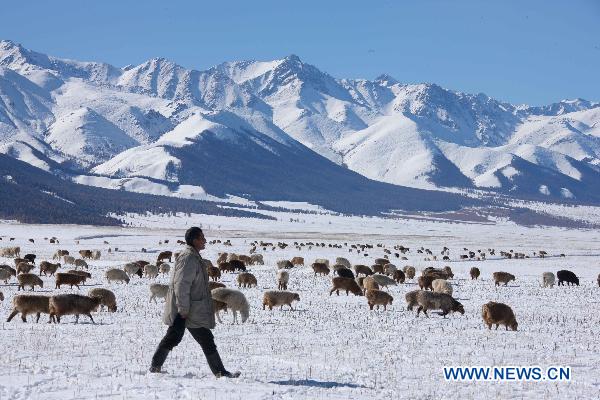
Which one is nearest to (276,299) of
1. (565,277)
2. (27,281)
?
(27,281)

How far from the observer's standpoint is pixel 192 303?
12258 mm

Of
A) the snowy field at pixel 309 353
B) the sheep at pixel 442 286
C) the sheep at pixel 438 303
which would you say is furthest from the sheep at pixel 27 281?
the sheep at pixel 442 286

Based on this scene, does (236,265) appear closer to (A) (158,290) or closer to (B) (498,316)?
(A) (158,290)

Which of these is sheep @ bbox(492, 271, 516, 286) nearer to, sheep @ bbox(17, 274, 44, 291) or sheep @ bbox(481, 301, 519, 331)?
sheep @ bbox(481, 301, 519, 331)

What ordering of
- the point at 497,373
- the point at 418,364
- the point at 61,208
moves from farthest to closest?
1. the point at 61,208
2. the point at 418,364
3. the point at 497,373

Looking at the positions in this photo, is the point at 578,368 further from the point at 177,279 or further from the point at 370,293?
the point at 370,293

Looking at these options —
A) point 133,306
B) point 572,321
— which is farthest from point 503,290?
point 133,306

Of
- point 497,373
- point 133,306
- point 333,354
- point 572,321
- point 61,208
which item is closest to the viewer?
point 497,373

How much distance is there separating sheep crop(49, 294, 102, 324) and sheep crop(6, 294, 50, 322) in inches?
13.4

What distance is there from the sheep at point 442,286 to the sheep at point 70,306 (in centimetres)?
1561

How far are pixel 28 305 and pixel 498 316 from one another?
528 inches

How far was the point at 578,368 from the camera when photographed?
14.5 meters

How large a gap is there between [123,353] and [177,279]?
3892 mm

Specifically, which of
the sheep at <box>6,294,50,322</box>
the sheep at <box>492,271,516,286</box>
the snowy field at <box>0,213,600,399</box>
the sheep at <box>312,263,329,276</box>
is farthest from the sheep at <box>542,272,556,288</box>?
the sheep at <box>6,294,50,322</box>
